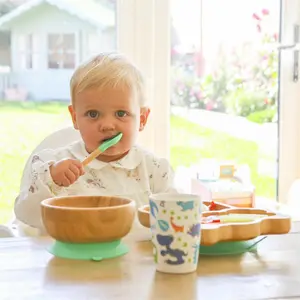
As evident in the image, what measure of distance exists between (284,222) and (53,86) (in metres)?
1.32

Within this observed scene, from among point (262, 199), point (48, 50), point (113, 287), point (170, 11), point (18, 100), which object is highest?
point (170, 11)

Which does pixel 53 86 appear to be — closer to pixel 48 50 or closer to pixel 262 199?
pixel 48 50

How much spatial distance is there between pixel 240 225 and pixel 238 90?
148cm

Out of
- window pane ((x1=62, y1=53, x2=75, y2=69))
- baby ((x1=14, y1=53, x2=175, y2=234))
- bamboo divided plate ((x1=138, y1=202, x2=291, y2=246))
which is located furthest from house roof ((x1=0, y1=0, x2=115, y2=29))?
bamboo divided plate ((x1=138, y1=202, x2=291, y2=246))

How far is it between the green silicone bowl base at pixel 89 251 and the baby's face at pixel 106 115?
0.48 meters

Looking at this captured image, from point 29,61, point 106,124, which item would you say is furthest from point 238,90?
point 106,124

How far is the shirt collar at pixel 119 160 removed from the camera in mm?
1511

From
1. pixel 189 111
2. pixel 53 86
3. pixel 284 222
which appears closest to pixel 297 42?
pixel 189 111

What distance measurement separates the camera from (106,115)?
1419 mm

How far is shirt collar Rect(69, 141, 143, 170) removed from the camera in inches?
59.5

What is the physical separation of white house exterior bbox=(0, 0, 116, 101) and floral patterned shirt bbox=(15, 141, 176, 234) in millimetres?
658

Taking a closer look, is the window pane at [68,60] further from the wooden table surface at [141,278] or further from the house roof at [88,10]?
the wooden table surface at [141,278]

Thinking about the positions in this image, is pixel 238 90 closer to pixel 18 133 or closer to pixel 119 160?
pixel 18 133

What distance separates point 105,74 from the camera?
1.41 m
